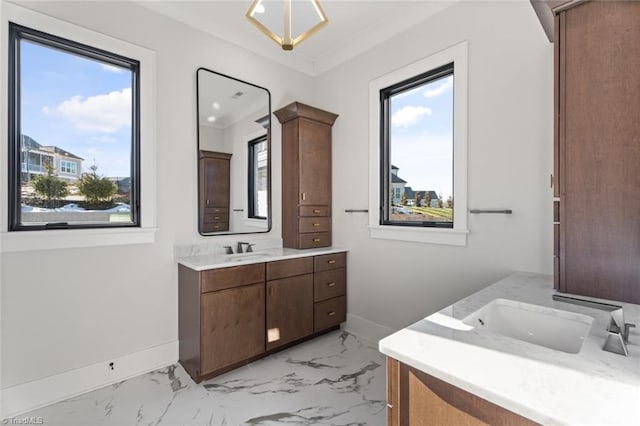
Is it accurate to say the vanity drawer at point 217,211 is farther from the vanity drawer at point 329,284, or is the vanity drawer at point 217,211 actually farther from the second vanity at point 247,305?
the vanity drawer at point 329,284

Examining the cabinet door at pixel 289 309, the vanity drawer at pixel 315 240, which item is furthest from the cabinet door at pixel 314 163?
the cabinet door at pixel 289 309

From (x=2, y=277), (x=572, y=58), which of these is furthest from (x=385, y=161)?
(x=2, y=277)

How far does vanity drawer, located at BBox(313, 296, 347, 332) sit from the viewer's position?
2775 millimetres

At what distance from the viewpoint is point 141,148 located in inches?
89.6

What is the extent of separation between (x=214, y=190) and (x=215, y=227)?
0.33 m

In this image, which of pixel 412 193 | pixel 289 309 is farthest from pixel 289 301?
pixel 412 193

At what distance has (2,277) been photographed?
1.77 m

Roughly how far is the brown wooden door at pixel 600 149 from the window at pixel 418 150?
3.05 feet

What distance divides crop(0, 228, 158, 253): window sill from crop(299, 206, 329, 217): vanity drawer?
1.29m

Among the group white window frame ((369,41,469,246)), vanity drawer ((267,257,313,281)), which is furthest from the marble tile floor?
white window frame ((369,41,469,246))

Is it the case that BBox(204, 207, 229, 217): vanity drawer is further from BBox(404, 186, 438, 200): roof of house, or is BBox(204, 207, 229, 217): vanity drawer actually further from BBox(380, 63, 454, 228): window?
BBox(404, 186, 438, 200): roof of house

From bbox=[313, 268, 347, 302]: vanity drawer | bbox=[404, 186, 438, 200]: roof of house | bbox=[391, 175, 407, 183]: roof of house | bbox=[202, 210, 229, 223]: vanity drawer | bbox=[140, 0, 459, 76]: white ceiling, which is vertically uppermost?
bbox=[140, 0, 459, 76]: white ceiling

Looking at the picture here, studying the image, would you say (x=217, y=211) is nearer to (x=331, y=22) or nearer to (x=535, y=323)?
(x=331, y=22)

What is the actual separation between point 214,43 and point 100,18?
84 centimetres
